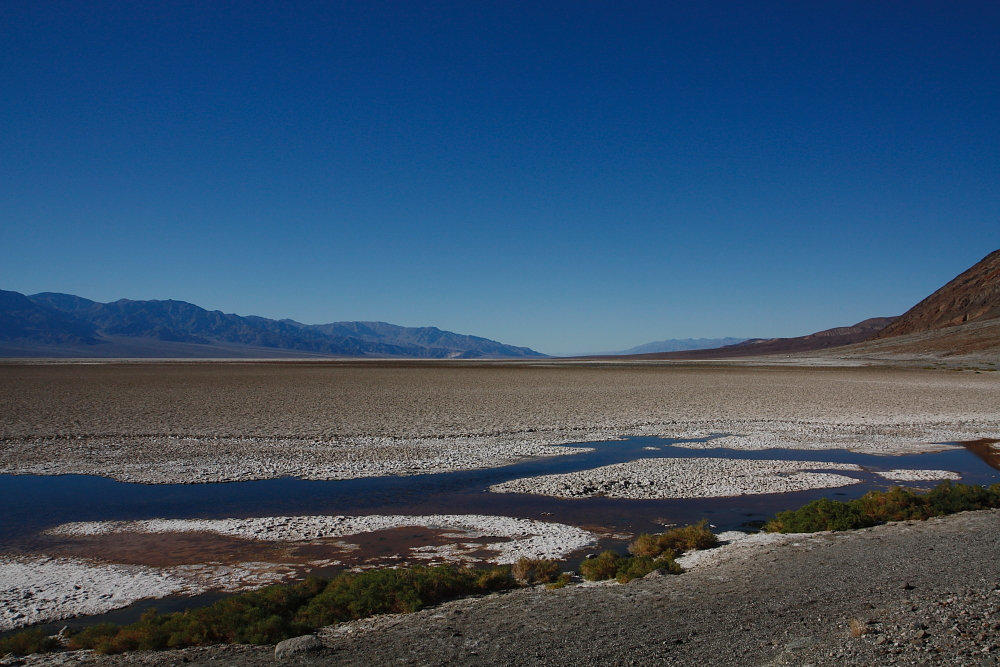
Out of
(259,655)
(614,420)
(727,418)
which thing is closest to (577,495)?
(259,655)

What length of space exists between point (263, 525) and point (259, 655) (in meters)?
4.93

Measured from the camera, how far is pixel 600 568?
715 cm

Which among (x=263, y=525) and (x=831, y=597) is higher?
(x=831, y=597)

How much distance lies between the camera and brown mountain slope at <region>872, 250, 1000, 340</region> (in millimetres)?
102812

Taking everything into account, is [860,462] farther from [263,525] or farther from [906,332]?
[906,332]

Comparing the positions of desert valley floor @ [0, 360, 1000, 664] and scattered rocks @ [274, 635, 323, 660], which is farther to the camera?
desert valley floor @ [0, 360, 1000, 664]

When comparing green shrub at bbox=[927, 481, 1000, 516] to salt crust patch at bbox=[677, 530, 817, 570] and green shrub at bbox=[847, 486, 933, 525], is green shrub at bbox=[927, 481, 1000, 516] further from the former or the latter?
salt crust patch at bbox=[677, 530, 817, 570]

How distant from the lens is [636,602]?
239 inches

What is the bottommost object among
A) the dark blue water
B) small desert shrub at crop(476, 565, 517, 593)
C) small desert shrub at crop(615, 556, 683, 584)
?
the dark blue water

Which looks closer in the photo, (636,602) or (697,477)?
(636,602)

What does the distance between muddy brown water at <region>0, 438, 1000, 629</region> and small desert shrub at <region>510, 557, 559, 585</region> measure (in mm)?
576

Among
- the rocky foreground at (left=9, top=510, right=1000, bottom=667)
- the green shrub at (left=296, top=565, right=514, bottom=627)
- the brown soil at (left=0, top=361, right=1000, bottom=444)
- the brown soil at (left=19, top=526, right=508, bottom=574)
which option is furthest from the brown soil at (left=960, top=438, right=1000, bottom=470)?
the green shrub at (left=296, top=565, right=514, bottom=627)

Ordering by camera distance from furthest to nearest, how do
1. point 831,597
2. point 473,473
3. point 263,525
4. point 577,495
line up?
point 473,473 → point 577,495 → point 263,525 → point 831,597

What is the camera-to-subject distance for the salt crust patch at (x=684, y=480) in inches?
474
